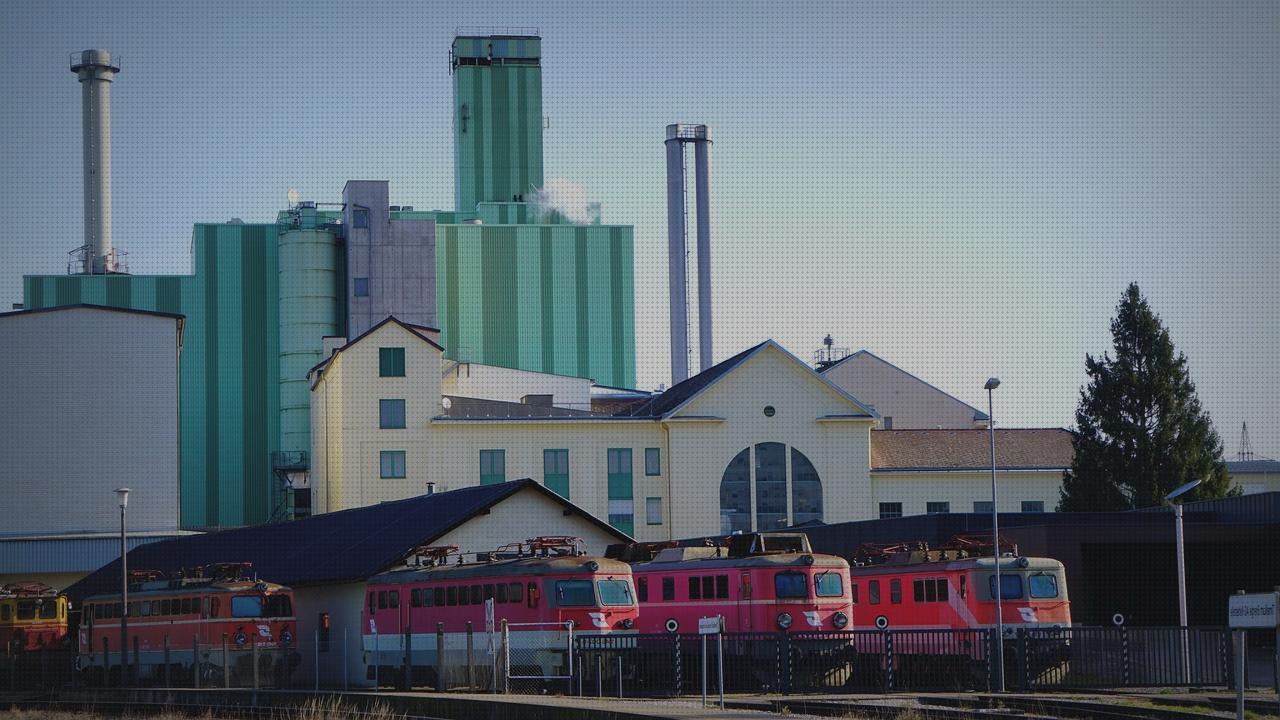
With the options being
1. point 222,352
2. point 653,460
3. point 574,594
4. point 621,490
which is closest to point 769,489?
point 653,460

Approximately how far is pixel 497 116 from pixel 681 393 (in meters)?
33.7

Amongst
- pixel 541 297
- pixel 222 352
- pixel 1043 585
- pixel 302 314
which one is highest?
pixel 541 297

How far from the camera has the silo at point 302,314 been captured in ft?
321

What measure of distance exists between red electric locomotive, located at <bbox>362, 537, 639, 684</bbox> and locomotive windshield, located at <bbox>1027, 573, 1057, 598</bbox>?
929 centimetres

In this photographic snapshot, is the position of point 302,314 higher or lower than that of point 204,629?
higher

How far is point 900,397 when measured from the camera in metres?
100

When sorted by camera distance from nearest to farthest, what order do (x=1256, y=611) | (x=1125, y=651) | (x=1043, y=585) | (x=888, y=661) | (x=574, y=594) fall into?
(x=1256, y=611) < (x=888, y=661) < (x=1125, y=651) < (x=574, y=594) < (x=1043, y=585)

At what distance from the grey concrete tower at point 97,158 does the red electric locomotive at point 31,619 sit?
2011 inches

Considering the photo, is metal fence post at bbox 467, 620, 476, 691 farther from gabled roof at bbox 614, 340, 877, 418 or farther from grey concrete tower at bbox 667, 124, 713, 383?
grey concrete tower at bbox 667, 124, 713, 383

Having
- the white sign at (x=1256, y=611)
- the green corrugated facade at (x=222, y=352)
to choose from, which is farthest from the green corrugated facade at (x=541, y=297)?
the white sign at (x=1256, y=611)

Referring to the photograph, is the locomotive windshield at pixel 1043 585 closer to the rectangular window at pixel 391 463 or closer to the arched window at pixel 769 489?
→ the arched window at pixel 769 489

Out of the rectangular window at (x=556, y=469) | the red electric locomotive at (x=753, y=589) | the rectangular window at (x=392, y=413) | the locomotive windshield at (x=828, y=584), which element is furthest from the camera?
the rectangular window at (x=556, y=469)

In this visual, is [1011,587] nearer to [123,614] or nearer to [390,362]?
[123,614]

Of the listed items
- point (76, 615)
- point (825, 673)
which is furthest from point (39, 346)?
point (825, 673)
